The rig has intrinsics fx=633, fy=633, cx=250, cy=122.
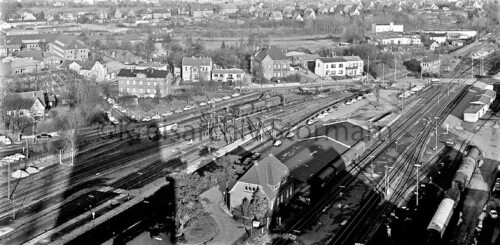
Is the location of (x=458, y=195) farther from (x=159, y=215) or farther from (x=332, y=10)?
(x=332, y=10)

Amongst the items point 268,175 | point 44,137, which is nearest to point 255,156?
point 268,175

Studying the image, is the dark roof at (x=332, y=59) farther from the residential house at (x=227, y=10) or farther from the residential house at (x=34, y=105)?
the residential house at (x=227, y=10)

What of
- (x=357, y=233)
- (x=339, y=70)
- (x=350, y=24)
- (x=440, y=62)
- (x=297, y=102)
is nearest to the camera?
(x=357, y=233)

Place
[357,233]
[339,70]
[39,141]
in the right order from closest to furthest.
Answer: [357,233] → [39,141] → [339,70]

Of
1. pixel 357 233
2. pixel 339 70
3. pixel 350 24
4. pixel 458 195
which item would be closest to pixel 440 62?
pixel 339 70

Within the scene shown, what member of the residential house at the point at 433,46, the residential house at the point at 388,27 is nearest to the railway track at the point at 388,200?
the residential house at the point at 433,46

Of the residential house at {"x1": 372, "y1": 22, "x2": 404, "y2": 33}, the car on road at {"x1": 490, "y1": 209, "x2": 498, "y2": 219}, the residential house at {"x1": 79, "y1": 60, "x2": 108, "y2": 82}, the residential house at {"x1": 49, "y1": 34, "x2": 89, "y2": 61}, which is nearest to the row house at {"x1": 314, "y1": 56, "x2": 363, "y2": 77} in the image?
the residential house at {"x1": 79, "y1": 60, "x2": 108, "y2": 82}
